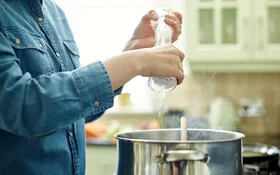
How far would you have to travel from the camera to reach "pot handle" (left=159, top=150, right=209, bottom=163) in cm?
79

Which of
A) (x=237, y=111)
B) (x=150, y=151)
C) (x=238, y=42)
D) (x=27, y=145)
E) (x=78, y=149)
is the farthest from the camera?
(x=237, y=111)

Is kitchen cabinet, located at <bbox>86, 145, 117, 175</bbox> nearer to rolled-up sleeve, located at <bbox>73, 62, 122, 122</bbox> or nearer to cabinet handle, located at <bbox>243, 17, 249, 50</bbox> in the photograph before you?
cabinet handle, located at <bbox>243, 17, 249, 50</bbox>

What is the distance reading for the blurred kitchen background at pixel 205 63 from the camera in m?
2.75

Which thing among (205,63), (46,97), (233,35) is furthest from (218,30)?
(46,97)

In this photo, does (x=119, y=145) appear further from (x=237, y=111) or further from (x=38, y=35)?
(x=237, y=111)

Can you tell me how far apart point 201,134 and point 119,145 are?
169 mm

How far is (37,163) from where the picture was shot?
958 mm

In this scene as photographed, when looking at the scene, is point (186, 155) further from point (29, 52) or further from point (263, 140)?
point (263, 140)

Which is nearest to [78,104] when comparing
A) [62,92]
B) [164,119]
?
[62,92]

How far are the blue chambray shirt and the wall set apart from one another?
1981 millimetres

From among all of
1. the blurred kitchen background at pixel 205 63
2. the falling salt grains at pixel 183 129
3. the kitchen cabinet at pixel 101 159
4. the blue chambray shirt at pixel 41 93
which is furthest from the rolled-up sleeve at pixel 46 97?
the kitchen cabinet at pixel 101 159

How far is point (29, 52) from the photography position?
972 mm

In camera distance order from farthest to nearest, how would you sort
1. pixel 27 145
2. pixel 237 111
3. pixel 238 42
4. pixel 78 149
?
pixel 237 111, pixel 238 42, pixel 78 149, pixel 27 145

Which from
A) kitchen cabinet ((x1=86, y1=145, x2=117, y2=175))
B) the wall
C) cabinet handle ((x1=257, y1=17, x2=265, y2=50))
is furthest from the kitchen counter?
kitchen cabinet ((x1=86, y1=145, x2=117, y2=175))
